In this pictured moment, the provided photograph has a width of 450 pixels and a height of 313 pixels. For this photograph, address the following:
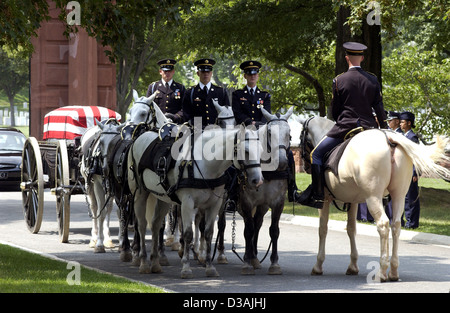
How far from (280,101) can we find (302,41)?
11.6ft

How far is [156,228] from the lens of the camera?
1223 cm

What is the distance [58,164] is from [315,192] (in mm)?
6185

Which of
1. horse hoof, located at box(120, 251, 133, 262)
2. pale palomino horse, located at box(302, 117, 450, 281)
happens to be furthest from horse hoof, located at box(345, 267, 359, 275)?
horse hoof, located at box(120, 251, 133, 262)

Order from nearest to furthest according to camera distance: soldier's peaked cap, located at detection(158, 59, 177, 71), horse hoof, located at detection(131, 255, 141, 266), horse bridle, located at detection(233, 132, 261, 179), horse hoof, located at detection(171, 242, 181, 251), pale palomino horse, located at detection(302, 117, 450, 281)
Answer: horse bridle, located at detection(233, 132, 261, 179)
pale palomino horse, located at detection(302, 117, 450, 281)
horse hoof, located at detection(131, 255, 141, 266)
soldier's peaked cap, located at detection(158, 59, 177, 71)
horse hoof, located at detection(171, 242, 181, 251)

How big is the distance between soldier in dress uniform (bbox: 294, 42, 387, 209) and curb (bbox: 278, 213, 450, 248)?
15.4ft

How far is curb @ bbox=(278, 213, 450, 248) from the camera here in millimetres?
15758

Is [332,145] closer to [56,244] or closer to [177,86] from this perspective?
[177,86]

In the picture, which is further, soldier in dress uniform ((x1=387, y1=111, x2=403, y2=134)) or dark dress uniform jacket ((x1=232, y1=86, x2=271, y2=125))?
soldier in dress uniform ((x1=387, y1=111, x2=403, y2=134))

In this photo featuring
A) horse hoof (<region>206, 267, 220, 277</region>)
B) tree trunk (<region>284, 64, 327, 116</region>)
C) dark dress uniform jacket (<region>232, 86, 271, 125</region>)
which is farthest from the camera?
tree trunk (<region>284, 64, 327, 116</region>)

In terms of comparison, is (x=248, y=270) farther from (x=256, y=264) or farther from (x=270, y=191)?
(x=270, y=191)

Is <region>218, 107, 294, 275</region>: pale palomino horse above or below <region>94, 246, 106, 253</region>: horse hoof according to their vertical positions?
above

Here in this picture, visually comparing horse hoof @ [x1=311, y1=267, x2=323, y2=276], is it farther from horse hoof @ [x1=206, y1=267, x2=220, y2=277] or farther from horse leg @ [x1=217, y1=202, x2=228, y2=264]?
horse leg @ [x1=217, y1=202, x2=228, y2=264]

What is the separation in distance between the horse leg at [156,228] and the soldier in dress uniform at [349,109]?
2.01m
